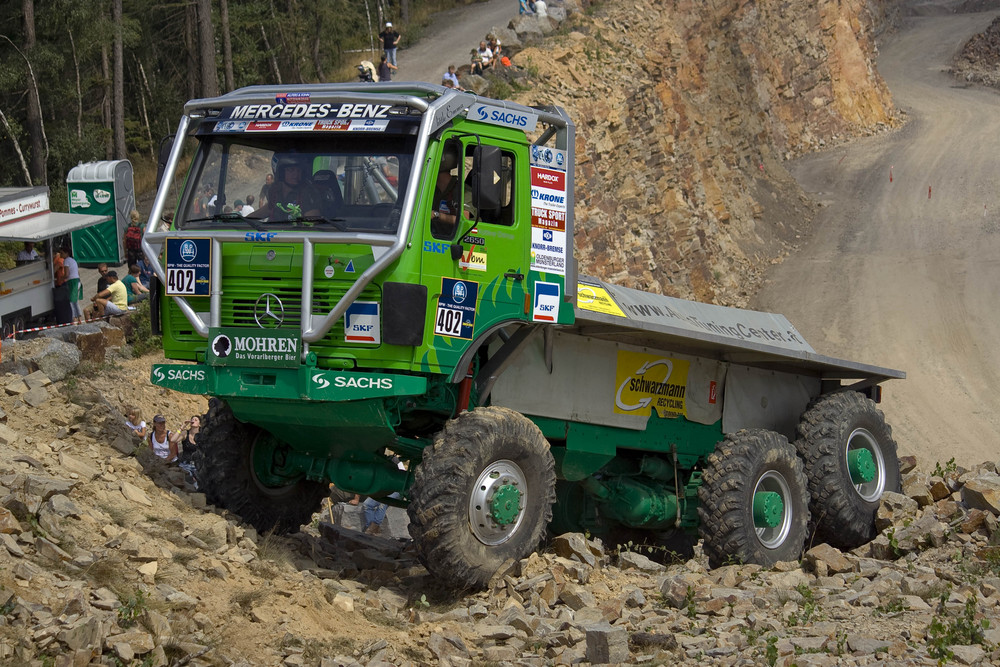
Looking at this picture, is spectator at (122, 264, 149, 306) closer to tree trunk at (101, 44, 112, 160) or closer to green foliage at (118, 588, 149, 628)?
green foliage at (118, 588, 149, 628)

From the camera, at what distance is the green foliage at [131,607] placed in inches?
250

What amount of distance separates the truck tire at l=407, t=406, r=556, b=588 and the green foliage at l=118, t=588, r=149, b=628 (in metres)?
1.92

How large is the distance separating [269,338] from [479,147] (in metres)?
1.92

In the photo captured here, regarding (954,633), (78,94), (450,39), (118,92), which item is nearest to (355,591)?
(954,633)

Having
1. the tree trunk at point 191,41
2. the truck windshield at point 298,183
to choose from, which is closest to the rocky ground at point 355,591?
the truck windshield at point 298,183

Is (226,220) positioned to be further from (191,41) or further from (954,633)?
(191,41)

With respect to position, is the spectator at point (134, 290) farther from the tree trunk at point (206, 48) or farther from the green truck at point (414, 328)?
the tree trunk at point (206, 48)

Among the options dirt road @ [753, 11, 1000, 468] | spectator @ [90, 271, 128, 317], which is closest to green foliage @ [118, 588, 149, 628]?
spectator @ [90, 271, 128, 317]

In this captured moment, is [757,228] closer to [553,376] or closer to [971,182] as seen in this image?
[971,182]

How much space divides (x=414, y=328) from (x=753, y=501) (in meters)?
4.00

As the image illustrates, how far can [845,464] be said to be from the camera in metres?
11.2

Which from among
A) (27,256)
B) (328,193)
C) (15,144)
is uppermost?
(15,144)

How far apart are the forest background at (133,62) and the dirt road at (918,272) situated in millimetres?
14543

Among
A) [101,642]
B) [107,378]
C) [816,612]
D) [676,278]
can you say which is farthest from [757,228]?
[101,642]
